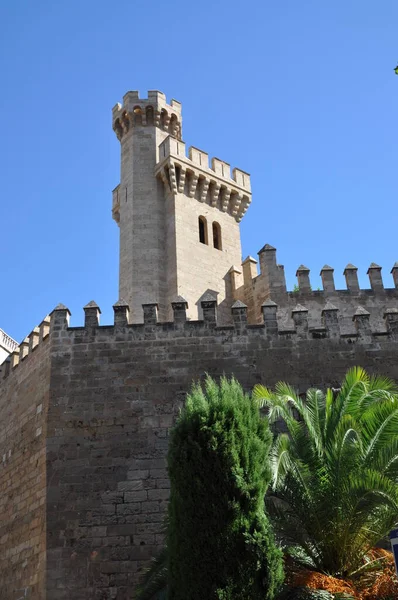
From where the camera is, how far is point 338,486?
10859 millimetres

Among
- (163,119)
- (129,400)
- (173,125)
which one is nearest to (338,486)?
(129,400)

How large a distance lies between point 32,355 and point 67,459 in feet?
10.3

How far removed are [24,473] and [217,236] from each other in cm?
1135

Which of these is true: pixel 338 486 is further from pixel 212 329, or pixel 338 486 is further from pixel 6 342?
pixel 6 342

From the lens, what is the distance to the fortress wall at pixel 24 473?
44.5 feet

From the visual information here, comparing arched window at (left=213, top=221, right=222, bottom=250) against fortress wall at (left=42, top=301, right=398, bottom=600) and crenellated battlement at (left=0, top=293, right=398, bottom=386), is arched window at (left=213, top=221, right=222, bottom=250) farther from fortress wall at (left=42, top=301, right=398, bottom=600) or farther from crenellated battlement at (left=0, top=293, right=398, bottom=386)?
fortress wall at (left=42, top=301, right=398, bottom=600)

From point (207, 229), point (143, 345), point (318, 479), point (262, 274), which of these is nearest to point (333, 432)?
point (318, 479)

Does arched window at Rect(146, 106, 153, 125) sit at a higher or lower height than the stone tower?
higher

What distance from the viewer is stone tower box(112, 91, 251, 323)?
70.8ft

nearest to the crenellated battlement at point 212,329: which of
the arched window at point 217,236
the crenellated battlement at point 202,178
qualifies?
the arched window at point 217,236

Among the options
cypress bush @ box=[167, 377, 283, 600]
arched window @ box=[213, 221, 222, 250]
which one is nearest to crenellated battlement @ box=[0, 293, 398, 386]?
cypress bush @ box=[167, 377, 283, 600]

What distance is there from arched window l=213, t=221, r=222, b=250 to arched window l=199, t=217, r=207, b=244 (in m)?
0.43

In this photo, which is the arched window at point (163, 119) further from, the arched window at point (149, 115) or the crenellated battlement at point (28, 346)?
the crenellated battlement at point (28, 346)

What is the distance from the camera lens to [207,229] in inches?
918
